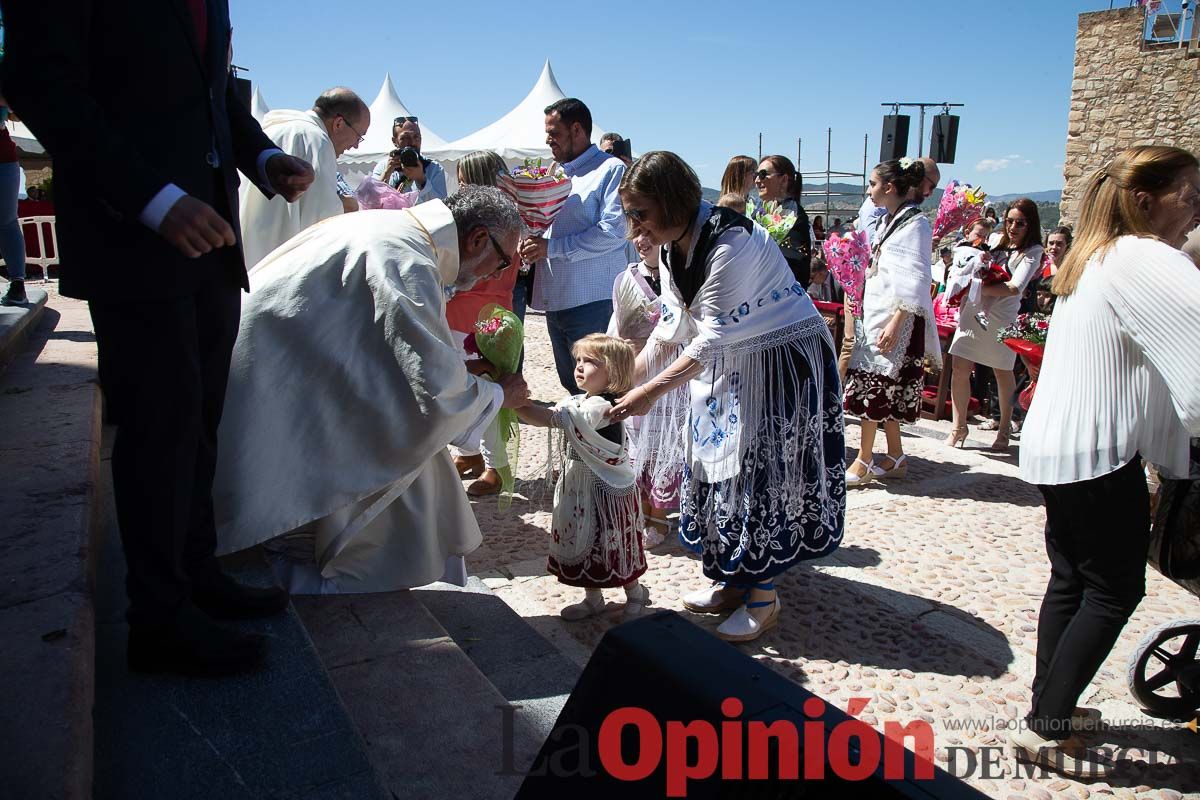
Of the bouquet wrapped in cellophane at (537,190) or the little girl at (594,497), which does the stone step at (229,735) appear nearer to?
the little girl at (594,497)

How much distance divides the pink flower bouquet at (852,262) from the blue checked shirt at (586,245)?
183 cm

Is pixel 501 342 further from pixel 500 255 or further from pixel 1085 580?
pixel 1085 580

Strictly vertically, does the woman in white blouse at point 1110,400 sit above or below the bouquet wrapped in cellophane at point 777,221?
below

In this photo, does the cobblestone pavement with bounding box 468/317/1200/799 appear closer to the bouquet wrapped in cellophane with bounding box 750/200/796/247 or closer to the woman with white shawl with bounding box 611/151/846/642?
the woman with white shawl with bounding box 611/151/846/642

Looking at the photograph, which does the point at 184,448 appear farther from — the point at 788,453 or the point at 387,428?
the point at 788,453

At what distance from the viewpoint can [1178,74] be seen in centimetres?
1847

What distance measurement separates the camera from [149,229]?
1856 mm

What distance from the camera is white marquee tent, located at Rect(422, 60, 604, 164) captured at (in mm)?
16000

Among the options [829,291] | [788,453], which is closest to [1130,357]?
[788,453]

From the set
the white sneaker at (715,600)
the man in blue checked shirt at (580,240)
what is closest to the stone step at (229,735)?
the white sneaker at (715,600)

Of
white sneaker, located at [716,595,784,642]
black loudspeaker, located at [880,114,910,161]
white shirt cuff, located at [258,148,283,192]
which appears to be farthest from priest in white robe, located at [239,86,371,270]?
black loudspeaker, located at [880,114,910,161]

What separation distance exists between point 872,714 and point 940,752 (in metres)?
0.26

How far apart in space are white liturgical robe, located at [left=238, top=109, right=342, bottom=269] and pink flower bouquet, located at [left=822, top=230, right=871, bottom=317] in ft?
11.5

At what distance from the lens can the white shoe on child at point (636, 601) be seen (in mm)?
3596
